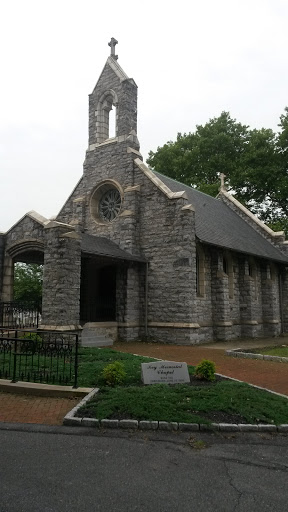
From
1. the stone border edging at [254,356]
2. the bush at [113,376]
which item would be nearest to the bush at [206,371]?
the bush at [113,376]

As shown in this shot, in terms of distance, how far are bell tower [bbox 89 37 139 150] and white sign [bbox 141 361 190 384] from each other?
44.3 ft

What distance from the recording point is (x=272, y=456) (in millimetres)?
4742

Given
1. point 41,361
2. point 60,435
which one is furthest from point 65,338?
point 60,435

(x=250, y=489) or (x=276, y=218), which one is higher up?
(x=276, y=218)

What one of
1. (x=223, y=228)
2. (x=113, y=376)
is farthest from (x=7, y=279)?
(x=223, y=228)

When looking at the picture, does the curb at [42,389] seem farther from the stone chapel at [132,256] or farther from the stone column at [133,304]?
the stone column at [133,304]

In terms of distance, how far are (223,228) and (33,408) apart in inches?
654

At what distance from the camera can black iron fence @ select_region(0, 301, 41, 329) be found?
14586 millimetres

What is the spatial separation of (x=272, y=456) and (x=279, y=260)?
19.3 metres

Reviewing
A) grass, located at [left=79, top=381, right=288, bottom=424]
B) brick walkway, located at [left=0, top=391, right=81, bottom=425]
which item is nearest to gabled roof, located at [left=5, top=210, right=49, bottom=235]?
brick walkway, located at [left=0, top=391, right=81, bottom=425]

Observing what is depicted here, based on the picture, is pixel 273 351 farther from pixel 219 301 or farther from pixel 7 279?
pixel 7 279

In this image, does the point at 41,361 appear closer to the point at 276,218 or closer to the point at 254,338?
the point at 254,338

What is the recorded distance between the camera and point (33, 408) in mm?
6621

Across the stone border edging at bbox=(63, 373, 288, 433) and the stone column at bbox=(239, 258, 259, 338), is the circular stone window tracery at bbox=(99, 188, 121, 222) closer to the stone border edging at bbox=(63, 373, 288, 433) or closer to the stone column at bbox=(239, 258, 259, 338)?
the stone column at bbox=(239, 258, 259, 338)
